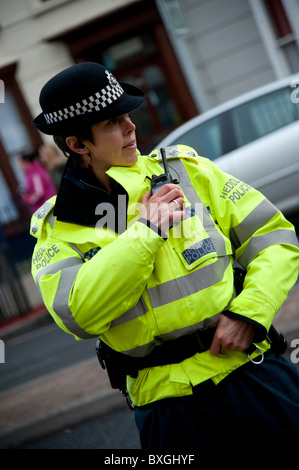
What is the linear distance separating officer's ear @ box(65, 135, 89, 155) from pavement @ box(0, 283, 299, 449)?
2.65 meters

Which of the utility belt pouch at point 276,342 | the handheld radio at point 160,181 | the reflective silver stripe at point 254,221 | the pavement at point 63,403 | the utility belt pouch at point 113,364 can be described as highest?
the handheld radio at point 160,181

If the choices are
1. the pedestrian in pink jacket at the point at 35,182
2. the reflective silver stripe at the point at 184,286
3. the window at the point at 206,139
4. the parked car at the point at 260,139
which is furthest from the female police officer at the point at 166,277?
the pedestrian in pink jacket at the point at 35,182

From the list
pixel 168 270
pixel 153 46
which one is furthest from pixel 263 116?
pixel 153 46

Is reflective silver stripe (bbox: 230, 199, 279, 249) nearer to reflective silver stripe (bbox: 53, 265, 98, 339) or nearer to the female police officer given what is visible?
the female police officer

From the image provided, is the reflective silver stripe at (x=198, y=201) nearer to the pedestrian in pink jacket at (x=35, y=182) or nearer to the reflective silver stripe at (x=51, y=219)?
the reflective silver stripe at (x=51, y=219)

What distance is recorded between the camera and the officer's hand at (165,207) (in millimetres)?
1600

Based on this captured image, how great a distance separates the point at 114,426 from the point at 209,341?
8.34 feet

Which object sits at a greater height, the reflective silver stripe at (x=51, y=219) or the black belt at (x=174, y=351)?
the reflective silver stripe at (x=51, y=219)

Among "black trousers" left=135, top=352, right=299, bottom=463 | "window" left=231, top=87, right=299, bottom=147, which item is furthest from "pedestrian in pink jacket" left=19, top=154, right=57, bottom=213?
"black trousers" left=135, top=352, right=299, bottom=463

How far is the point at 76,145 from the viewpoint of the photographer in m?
1.83

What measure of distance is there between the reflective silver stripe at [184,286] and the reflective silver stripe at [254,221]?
196mm

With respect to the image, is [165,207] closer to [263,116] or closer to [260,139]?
[260,139]
